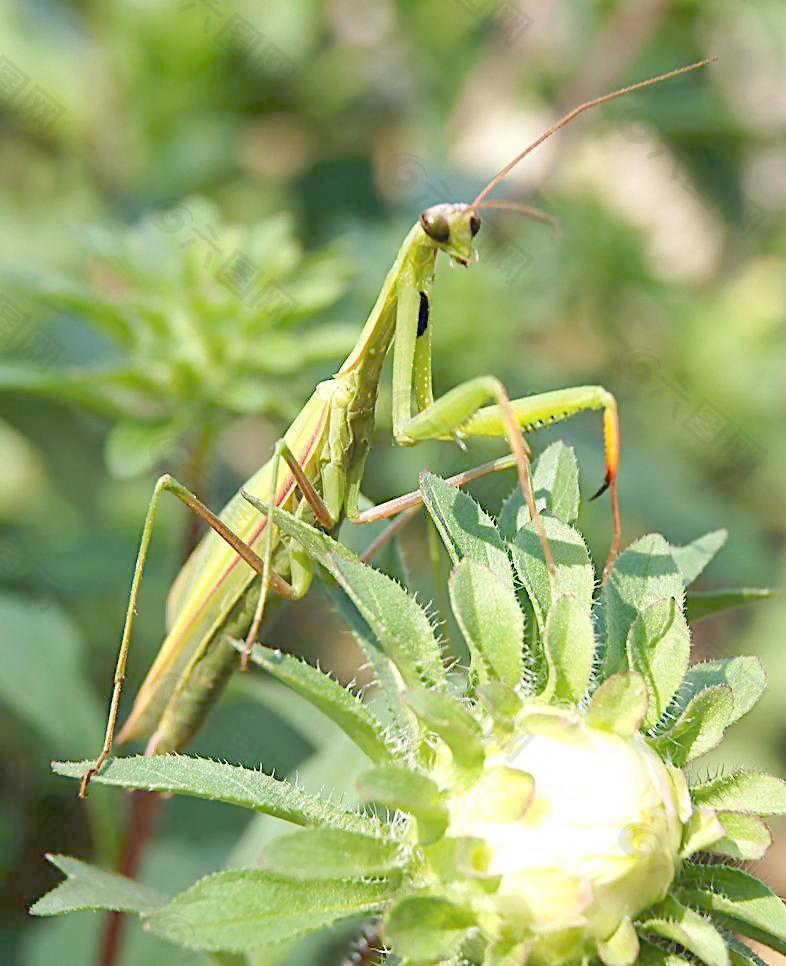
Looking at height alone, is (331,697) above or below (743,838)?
above

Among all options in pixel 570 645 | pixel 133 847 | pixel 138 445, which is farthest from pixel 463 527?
pixel 133 847

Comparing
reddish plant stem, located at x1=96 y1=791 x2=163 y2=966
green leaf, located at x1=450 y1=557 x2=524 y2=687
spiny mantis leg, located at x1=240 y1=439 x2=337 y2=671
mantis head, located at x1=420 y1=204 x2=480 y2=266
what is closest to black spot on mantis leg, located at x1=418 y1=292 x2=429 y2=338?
mantis head, located at x1=420 y1=204 x2=480 y2=266

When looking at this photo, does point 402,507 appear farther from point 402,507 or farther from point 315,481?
point 315,481

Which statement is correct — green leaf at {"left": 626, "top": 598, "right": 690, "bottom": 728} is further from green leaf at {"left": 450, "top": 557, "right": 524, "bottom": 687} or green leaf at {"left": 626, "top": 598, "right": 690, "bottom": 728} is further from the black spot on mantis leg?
the black spot on mantis leg

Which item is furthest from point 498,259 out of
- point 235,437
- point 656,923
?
point 656,923

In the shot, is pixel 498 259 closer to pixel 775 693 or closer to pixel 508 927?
pixel 775 693

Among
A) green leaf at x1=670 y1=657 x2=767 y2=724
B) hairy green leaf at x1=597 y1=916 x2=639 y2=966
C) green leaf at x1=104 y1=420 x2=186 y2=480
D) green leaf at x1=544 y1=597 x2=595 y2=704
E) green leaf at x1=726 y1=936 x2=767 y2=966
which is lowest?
green leaf at x1=726 y1=936 x2=767 y2=966
